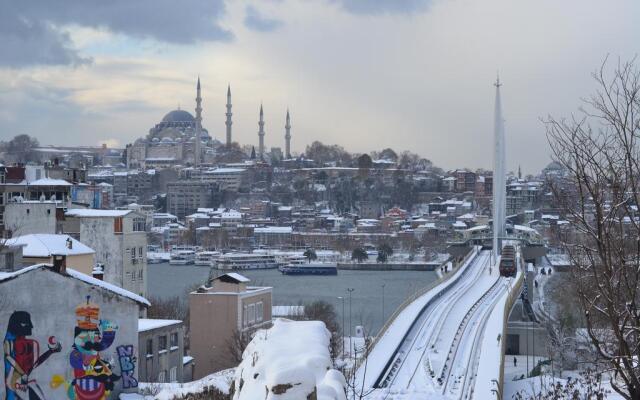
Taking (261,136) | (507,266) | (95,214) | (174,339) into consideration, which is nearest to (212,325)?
(174,339)

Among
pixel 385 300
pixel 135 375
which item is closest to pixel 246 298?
pixel 135 375

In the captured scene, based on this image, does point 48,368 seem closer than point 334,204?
Yes

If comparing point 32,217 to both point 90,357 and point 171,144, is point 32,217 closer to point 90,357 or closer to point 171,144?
point 90,357

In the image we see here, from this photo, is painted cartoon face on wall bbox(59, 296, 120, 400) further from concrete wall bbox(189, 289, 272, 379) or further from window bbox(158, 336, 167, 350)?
concrete wall bbox(189, 289, 272, 379)

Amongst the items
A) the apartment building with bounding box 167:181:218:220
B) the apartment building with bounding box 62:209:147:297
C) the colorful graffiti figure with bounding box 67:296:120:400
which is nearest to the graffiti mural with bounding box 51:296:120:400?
the colorful graffiti figure with bounding box 67:296:120:400

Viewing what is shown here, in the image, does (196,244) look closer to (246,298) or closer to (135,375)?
(246,298)

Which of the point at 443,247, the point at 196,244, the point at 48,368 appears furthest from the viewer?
the point at 196,244
